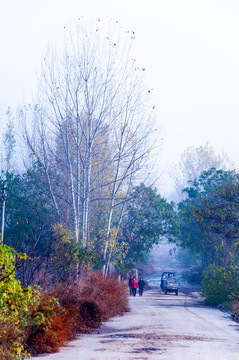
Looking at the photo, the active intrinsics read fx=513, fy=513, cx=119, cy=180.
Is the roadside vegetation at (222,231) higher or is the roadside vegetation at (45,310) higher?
the roadside vegetation at (222,231)

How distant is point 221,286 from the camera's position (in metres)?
30.4

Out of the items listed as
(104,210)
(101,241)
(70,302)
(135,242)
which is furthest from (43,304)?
(135,242)

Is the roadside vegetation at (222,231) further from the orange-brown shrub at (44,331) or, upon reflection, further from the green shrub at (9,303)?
the green shrub at (9,303)

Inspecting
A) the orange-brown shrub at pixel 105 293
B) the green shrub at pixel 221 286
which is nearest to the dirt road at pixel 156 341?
the orange-brown shrub at pixel 105 293

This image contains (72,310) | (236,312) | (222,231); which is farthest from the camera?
(222,231)

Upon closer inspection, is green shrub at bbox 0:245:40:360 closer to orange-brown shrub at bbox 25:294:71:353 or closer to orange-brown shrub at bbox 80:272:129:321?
orange-brown shrub at bbox 25:294:71:353

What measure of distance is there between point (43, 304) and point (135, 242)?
114 feet

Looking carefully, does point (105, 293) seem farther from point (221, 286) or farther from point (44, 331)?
point (221, 286)

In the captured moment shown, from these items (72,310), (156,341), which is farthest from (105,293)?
(156,341)

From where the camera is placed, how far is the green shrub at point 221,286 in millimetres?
29562

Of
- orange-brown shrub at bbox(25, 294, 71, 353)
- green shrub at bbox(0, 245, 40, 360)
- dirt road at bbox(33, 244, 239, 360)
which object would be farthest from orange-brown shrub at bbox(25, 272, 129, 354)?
green shrub at bbox(0, 245, 40, 360)

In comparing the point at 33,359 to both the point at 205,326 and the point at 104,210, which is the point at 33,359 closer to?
the point at 205,326

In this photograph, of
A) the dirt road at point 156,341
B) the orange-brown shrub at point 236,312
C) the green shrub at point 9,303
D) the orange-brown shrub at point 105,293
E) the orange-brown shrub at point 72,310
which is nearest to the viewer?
the green shrub at point 9,303

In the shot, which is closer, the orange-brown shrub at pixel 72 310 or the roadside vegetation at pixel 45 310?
the roadside vegetation at pixel 45 310
